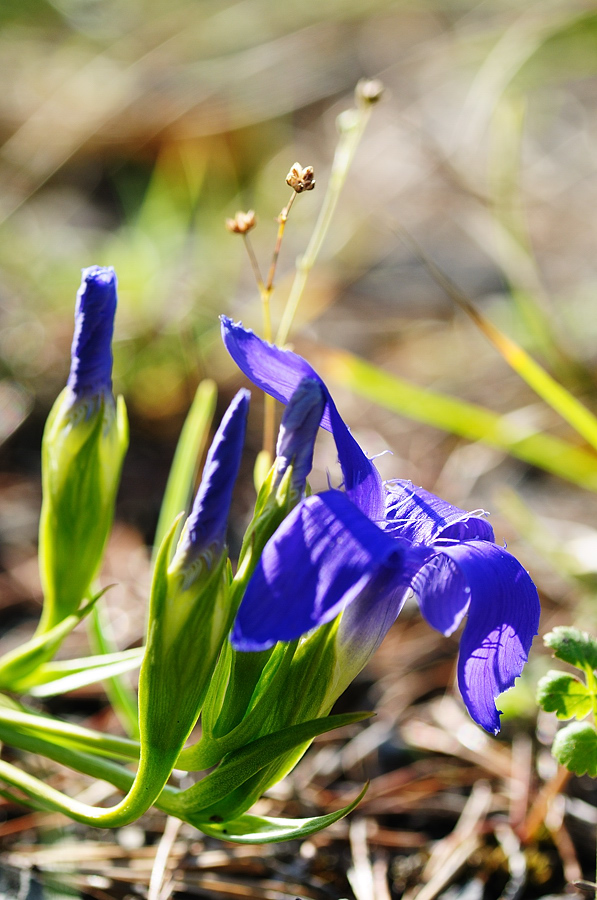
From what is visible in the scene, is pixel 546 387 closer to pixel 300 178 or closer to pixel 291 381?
pixel 300 178

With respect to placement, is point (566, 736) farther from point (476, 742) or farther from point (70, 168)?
point (70, 168)

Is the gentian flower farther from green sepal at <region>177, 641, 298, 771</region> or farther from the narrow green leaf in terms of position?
green sepal at <region>177, 641, 298, 771</region>

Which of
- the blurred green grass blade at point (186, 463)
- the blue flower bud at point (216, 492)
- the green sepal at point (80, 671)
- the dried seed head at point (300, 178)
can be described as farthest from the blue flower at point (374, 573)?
the blurred green grass blade at point (186, 463)

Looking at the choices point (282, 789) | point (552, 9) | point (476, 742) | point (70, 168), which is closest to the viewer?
point (282, 789)

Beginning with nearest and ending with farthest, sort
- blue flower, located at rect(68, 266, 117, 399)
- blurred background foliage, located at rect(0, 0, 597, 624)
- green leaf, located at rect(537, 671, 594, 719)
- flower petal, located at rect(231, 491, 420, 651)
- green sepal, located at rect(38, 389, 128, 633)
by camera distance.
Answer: flower petal, located at rect(231, 491, 420, 651) < green leaf, located at rect(537, 671, 594, 719) < blue flower, located at rect(68, 266, 117, 399) < green sepal, located at rect(38, 389, 128, 633) < blurred background foliage, located at rect(0, 0, 597, 624)

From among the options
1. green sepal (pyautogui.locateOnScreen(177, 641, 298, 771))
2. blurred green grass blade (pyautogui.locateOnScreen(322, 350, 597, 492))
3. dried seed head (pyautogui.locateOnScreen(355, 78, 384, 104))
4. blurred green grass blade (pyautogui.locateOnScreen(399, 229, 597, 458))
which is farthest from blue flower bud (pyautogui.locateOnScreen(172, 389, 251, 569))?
blurred green grass blade (pyautogui.locateOnScreen(322, 350, 597, 492))

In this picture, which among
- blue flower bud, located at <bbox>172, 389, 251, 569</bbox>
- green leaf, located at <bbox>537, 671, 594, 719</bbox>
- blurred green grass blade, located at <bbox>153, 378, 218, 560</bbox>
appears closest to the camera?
blue flower bud, located at <bbox>172, 389, 251, 569</bbox>

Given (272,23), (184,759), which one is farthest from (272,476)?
(272,23)

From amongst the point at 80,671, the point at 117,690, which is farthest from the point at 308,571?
the point at 117,690
